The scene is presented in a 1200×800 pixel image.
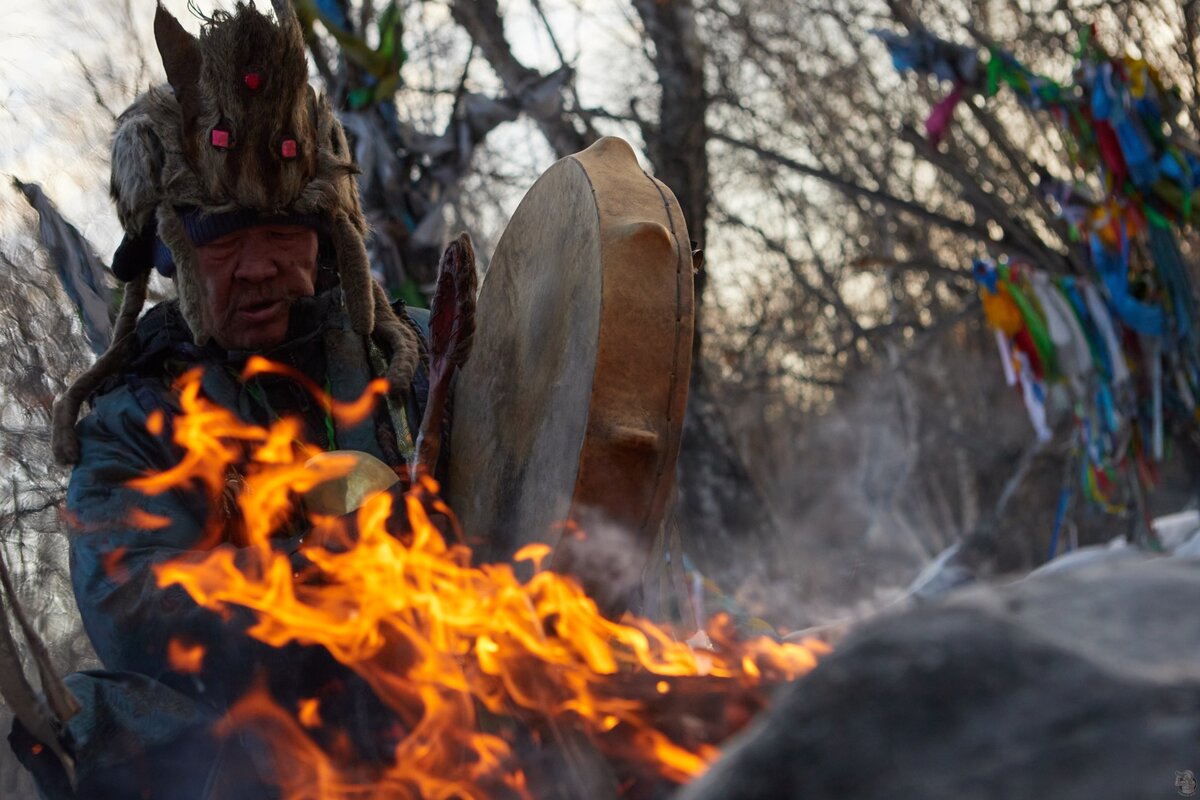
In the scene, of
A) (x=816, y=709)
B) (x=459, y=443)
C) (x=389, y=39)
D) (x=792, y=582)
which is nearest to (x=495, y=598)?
(x=459, y=443)

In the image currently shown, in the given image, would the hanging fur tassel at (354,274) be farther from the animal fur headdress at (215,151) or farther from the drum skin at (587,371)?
the drum skin at (587,371)

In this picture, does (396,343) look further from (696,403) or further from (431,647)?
(696,403)

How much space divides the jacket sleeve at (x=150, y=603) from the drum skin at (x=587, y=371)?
474mm

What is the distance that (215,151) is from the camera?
2729mm

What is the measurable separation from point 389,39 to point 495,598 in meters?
4.12

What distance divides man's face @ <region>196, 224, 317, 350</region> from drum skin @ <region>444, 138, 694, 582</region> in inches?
21.2

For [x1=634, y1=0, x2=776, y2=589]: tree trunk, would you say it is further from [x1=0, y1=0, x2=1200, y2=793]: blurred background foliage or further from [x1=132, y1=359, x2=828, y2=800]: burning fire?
[x1=132, y1=359, x2=828, y2=800]: burning fire

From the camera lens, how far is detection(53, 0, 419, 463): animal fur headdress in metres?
2.71

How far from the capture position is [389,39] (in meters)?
5.64

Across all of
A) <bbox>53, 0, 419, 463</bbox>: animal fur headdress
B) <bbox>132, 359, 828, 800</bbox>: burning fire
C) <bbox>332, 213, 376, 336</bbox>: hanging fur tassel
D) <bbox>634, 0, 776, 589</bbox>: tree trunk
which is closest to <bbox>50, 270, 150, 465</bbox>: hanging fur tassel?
<bbox>53, 0, 419, 463</bbox>: animal fur headdress

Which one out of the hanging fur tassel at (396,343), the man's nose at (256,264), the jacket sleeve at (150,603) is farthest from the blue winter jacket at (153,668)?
the hanging fur tassel at (396,343)

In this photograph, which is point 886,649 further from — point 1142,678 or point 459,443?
point 459,443

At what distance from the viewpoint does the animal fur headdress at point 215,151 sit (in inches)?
107

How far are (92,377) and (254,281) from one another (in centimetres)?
46
